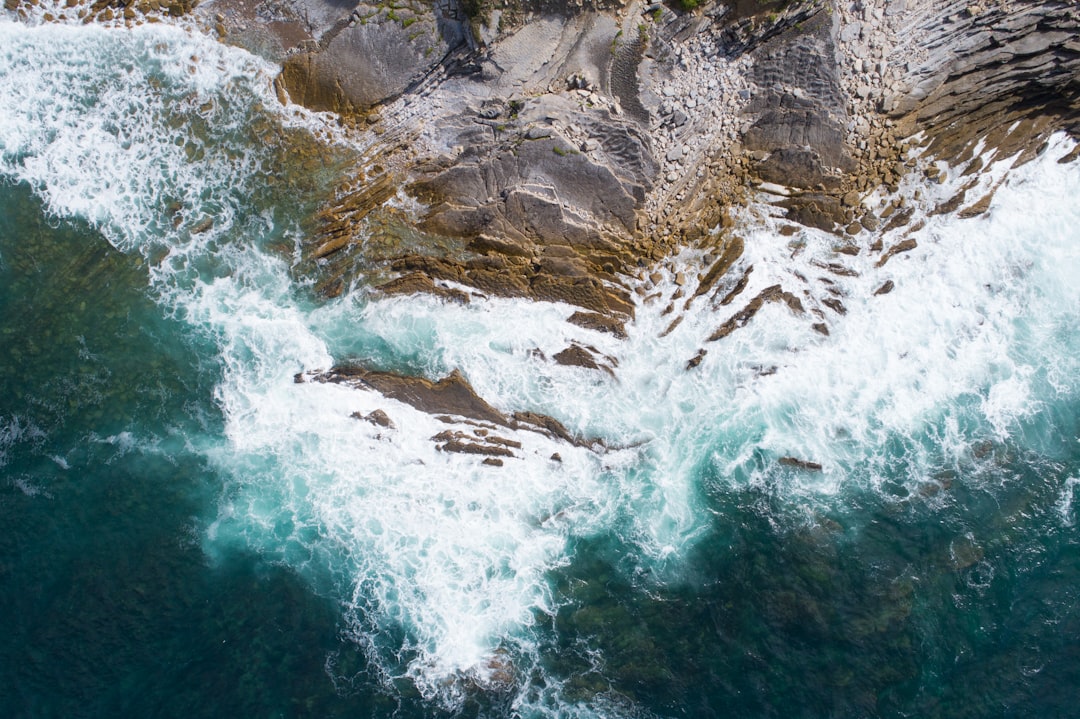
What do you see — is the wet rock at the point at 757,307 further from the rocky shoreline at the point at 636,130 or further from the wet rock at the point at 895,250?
the wet rock at the point at 895,250

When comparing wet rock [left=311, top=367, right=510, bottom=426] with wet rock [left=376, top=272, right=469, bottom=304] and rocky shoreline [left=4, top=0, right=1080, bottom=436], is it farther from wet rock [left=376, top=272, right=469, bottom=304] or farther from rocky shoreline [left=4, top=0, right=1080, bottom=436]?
wet rock [left=376, top=272, right=469, bottom=304]

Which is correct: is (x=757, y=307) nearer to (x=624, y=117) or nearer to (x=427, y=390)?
(x=624, y=117)

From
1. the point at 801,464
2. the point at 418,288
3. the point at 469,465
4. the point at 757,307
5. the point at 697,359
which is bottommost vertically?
the point at 801,464

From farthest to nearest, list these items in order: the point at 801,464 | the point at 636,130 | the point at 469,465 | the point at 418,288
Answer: the point at 418,288 → the point at 636,130 → the point at 469,465 → the point at 801,464

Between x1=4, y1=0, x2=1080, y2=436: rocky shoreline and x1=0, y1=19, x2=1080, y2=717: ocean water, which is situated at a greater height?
x1=4, y1=0, x2=1080, y2=436: rocky shoreline

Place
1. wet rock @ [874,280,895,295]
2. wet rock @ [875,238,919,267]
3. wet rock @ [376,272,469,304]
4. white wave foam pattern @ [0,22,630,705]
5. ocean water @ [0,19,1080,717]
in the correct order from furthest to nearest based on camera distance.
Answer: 1. wet rock @ [376,272,469,304]
2. wet rock @ [875,238,919,267]
3. wet rock @ [874,280,895,295]
4. white wave foam pattern @ [0,22,630,705]
5. ocean water @ [0,19,1080,717]

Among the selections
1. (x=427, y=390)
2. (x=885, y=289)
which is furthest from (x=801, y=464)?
(x=427, y=390)

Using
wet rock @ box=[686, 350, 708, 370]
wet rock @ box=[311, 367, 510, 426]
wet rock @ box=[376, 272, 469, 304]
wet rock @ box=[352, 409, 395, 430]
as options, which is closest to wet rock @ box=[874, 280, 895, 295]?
wet rock @ box=[686, 350, 708, 370]

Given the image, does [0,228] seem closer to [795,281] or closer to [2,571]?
[2,571]

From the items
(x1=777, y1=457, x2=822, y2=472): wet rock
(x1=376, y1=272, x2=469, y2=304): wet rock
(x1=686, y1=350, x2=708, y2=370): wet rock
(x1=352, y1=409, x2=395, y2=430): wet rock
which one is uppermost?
(x1=376, y1=272, x2=469, y2=304): wet rock
